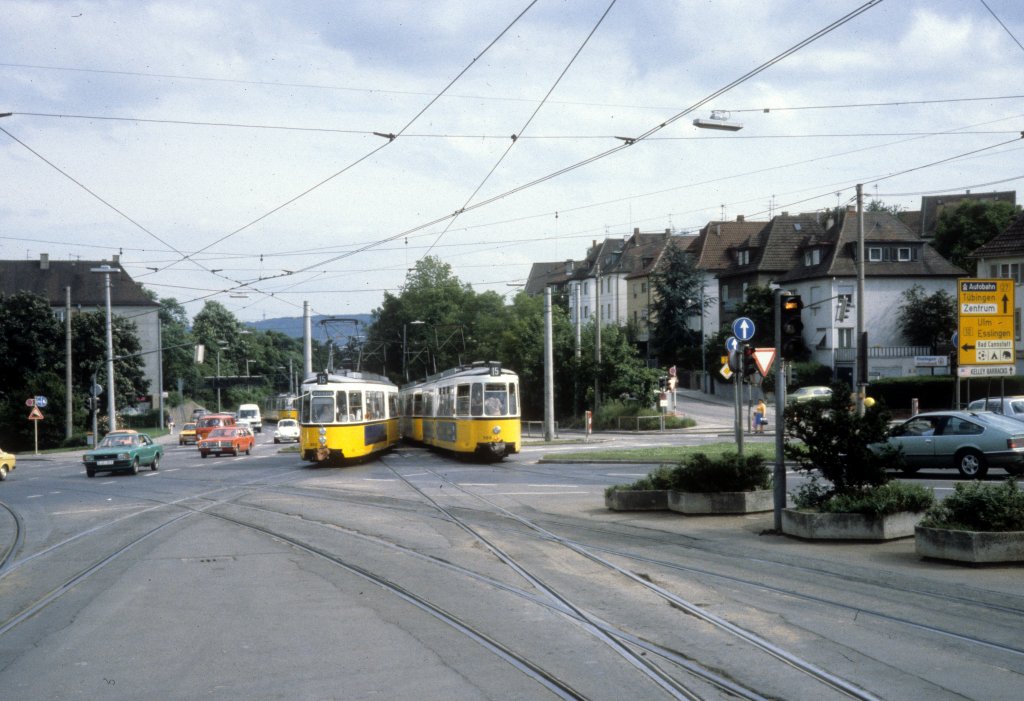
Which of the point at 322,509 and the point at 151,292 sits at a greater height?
the point at 151,292

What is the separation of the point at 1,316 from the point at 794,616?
6658 cm

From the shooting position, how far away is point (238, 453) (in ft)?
158

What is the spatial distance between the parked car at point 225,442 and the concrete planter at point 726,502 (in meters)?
33.4

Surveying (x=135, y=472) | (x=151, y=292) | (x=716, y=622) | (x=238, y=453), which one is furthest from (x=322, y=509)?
(x=151, y=292)

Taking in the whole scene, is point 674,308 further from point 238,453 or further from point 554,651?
point 554,651

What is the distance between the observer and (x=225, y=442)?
1811 inches

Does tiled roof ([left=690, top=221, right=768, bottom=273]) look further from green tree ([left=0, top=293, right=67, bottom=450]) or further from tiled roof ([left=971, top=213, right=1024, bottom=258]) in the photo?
green tree ([left=0, top=293, right=67, bottom=450])

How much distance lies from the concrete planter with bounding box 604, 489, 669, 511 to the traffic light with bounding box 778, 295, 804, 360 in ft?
13.4

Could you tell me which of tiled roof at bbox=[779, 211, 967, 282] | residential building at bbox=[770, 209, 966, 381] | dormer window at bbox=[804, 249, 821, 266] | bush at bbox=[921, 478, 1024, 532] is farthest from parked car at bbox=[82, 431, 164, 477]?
dormer window at bbox=[804, 249, 821, 266]

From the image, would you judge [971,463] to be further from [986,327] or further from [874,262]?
[874,262]

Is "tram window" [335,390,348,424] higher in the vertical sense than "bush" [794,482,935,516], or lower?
higher

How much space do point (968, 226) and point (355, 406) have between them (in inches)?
2635

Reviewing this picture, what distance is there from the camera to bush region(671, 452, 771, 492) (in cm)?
1650

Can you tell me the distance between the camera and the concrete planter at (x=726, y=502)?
1634 centimetres
